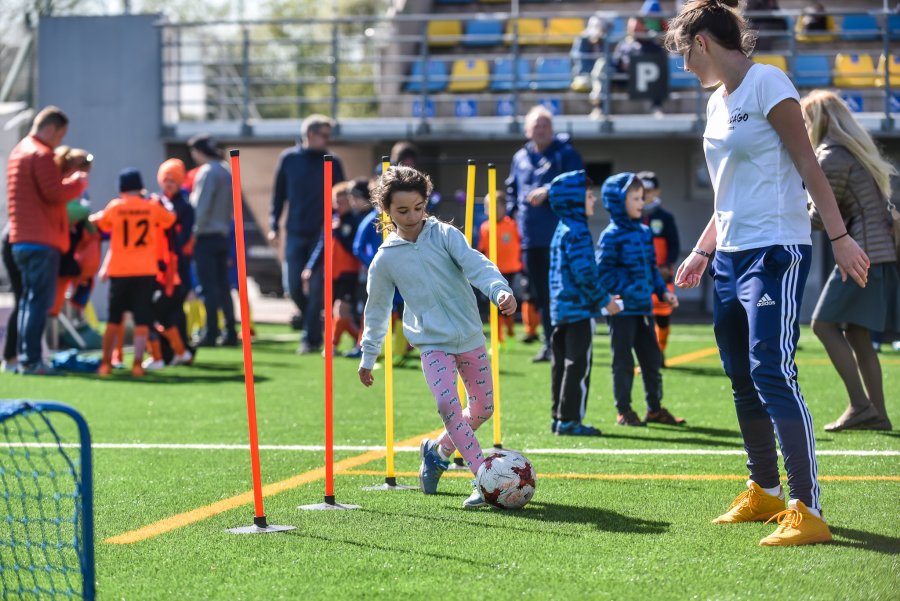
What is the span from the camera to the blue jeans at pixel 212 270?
14297 mm

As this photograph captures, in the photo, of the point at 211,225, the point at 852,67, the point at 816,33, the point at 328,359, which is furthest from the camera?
the point at 852,67

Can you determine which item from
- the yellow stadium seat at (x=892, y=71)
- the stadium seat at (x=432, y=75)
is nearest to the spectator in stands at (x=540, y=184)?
the yellow stadium seat at (x=892, y=71)

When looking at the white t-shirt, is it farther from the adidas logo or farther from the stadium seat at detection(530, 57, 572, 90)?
the stadium seat at detection(530, 57, 572, 90)

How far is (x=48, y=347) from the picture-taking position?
14.5m

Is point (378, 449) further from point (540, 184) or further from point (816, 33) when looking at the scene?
point (816, 33)

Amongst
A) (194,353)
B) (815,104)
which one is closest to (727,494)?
(815,104)

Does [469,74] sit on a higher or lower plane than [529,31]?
lower

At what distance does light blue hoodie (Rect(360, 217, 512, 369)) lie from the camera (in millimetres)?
5895

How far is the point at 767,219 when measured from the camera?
501cm

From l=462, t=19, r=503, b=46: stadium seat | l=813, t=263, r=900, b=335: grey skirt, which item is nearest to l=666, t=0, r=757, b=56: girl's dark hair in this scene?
l=813, t=263, r=900, b=335: grey skirt

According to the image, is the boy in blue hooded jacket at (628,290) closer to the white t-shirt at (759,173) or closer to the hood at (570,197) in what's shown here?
the hood at (570,197)

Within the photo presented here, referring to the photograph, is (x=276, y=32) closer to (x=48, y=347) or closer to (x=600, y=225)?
(x=600, y=225)

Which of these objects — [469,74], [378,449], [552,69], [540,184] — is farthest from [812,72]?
[378,449]

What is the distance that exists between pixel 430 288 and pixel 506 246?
9.92 metres
